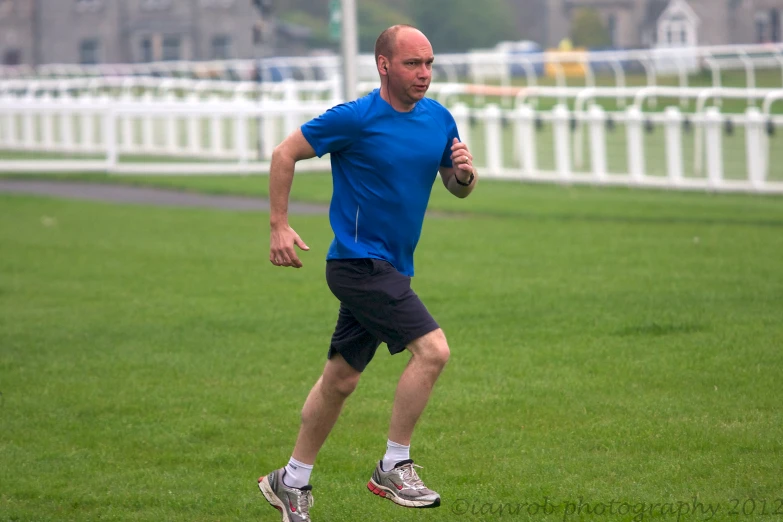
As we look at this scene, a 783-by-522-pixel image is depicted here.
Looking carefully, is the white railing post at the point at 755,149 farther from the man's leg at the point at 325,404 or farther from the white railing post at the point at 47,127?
the white railing post at the point at 47,127

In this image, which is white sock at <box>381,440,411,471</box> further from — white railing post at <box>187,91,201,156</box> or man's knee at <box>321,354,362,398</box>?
white railing post at <box>187,91,201,156</box>

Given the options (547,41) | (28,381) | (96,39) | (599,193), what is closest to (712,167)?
(599,193)

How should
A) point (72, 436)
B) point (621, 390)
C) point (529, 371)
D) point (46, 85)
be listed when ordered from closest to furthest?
point (72, 436), point (621, 390), point (529, 371), point (46, 85)

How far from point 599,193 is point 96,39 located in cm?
4223

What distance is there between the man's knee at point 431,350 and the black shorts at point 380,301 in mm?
22

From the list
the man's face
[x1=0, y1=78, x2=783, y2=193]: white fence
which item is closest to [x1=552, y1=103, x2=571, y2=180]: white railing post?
[x1=0, y1=78, x2=783, y2=193]: white fence

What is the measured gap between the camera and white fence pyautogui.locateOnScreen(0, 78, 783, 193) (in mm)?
→ 17562

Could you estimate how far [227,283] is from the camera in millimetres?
10734

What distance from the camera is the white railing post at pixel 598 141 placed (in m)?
18.3

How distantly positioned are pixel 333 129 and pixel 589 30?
145ft

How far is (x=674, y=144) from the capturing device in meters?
17.7

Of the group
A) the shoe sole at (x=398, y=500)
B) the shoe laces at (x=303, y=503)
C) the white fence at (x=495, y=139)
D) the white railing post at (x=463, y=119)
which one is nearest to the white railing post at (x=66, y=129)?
the white fence at (x=495, y=139)

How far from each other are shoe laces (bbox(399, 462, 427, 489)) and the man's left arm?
1.10 m

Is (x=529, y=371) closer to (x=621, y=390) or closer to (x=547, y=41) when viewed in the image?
(x=621, y=390)
